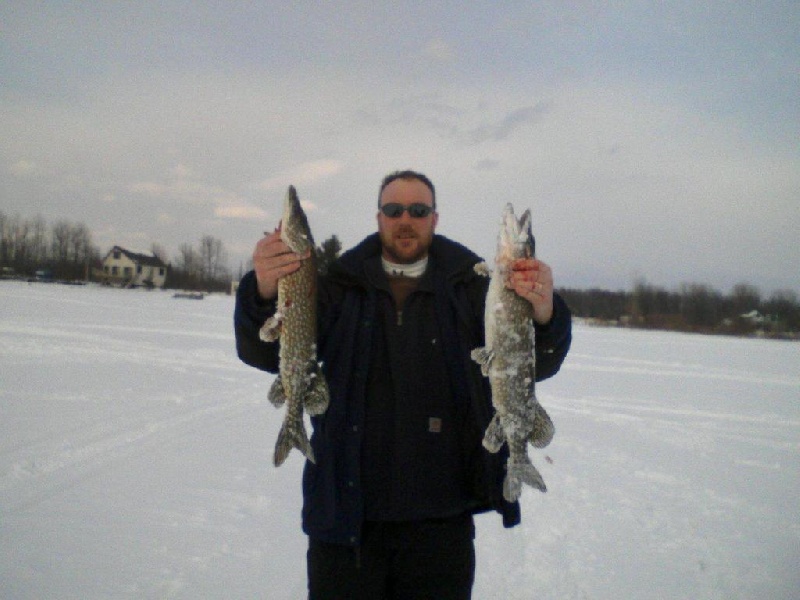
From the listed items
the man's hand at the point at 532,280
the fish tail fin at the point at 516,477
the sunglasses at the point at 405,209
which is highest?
the sunglasses at the point at 405,209

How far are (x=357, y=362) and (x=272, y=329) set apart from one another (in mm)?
448

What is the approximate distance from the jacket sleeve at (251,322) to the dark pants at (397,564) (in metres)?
0.96

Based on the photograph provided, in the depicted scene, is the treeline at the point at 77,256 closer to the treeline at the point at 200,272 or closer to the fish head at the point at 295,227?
the treeline at the point at 200,272

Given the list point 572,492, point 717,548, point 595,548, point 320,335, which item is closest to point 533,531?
point 595,548

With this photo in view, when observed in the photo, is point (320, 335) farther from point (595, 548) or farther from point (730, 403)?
point (730, 403)

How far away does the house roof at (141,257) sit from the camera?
2916 inches

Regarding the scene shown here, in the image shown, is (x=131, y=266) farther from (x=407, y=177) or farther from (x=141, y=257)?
(x=407, y=177)

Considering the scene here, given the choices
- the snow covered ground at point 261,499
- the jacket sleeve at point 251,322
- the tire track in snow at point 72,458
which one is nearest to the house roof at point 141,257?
the snow covered ground at point 261,499

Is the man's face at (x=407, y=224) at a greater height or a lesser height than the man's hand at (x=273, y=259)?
greater

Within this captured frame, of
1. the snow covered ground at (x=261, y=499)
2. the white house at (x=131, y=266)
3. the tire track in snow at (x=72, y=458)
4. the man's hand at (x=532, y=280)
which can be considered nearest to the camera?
the man's hand at (x=532, y=280)

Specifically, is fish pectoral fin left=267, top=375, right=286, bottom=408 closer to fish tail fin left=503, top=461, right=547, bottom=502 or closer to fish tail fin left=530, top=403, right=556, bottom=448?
fish tail fin left=503, top=461, right=547, bottom=502

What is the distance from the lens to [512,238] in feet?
8.30

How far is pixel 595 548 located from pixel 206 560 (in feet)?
11.2

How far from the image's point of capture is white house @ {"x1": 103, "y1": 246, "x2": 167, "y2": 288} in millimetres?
73938
